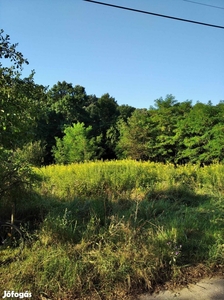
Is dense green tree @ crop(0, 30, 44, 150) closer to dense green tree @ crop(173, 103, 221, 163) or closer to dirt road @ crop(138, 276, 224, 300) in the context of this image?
dirt road @ crop(138, 276, 224, 300)

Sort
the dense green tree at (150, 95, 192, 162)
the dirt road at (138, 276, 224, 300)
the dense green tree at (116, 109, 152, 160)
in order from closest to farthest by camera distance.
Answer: the dirt road at (138, 276, 224, 300) → the dense green tree at (150, 95, 192, 162) → the dense green tree at (116, 109, 152, 160)

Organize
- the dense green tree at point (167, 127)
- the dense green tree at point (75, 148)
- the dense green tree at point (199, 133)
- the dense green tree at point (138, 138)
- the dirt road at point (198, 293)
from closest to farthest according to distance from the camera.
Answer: the dirt road at point (198, 293) < the dense green tree at point (199, 133) < the dense green tree at point (167, 127) < the dense green tree at point (75, 148) < the dense green tree at point (138, 138)

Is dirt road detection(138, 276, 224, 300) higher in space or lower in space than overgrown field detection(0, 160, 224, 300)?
lower

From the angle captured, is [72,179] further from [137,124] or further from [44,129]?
[44,129]

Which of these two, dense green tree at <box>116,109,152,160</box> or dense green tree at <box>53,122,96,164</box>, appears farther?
dense green tree at <box>116,109,152,160</box>

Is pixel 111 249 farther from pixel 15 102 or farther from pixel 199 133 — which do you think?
pixel 199 133

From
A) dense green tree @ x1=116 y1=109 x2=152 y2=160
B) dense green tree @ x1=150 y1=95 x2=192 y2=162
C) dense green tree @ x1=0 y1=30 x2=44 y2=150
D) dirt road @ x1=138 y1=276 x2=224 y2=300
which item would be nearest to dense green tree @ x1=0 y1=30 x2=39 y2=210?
dense green tree @ x1=0 y1=30 x2=44 y2=150

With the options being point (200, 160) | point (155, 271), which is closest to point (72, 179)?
point (155, 271)

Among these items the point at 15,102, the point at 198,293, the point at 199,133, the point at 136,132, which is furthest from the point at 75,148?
the point at 198,293

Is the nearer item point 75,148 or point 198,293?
point 198,293

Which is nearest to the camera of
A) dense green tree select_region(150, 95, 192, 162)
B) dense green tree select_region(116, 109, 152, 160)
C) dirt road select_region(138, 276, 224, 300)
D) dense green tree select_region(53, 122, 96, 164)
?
dirt road select_region(138, 276, 224, 300)

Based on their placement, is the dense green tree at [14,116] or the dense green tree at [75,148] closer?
the dense green tree at [14,116]

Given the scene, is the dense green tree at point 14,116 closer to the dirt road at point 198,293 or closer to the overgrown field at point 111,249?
the overgrown field at point 111,249

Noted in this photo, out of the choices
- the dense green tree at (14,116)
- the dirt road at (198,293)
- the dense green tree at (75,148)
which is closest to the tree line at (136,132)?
the dense green tree at (75,148)
